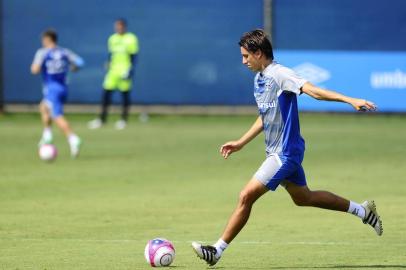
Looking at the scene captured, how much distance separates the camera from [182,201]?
1484cm

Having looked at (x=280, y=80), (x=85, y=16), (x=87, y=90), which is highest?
(x=280, y=80)

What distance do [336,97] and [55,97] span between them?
1298 cm

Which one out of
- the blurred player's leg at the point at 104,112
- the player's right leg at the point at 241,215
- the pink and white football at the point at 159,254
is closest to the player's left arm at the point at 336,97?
the player's right leg at the point at 241,215

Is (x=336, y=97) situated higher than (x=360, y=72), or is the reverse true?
(x=336, y=97)

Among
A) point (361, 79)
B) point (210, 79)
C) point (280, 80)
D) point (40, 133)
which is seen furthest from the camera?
point (210, 79)

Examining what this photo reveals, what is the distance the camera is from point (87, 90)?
31.2m

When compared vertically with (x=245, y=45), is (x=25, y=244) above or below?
below

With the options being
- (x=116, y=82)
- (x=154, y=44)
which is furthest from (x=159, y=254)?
(x=154, y=44)

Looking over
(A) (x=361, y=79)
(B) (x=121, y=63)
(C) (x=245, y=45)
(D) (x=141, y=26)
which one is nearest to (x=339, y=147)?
(A) (x=361, y=79)

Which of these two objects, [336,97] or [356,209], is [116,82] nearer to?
[356,209]

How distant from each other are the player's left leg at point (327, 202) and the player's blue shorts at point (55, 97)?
11.6 m

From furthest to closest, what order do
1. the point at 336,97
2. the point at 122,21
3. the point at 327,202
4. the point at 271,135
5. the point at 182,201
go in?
1. the point at 122,21
2. the point at 182,201
3. the point at 327,202
4. the point at 271,135
5. the point at 336,97

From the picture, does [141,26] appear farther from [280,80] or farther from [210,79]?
[280,80]

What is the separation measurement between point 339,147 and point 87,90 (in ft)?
35.0
